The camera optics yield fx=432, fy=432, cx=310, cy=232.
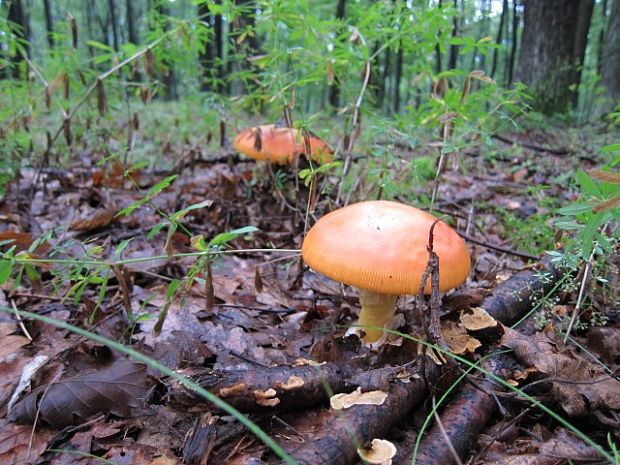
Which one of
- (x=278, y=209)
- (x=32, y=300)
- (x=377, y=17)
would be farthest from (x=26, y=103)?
(x=377, y=17)

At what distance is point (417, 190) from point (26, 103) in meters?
4.15

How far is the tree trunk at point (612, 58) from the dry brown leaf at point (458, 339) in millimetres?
8665

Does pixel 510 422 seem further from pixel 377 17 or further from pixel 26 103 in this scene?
pixel 26 103

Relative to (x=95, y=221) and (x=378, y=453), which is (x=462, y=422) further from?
(x=95, y=221)

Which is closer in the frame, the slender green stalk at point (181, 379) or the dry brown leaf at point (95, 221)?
the slender green stalk at point (181, 379)

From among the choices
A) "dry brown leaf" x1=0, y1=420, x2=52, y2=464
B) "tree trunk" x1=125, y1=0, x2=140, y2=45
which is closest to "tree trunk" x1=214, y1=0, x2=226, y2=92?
"dry brown leaf" x1=0, y1=420, x2=52, y2=464

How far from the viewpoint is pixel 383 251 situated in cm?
190

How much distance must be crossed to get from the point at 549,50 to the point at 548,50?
0.02m

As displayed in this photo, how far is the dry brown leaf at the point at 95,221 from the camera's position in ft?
11.9

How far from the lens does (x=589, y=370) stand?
188 centimetres

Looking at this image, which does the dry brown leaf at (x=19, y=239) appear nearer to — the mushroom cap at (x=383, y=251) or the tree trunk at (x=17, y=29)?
the tree trunk at (x=17, y=29)

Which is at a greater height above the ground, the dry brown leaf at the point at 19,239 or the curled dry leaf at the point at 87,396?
the dry brown leaf at the point at 19,239

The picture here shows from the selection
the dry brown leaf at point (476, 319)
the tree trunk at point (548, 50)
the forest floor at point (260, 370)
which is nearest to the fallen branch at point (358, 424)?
the forest floor at point (260, 370)

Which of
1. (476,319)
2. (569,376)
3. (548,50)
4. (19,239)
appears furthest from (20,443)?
(548,50)
